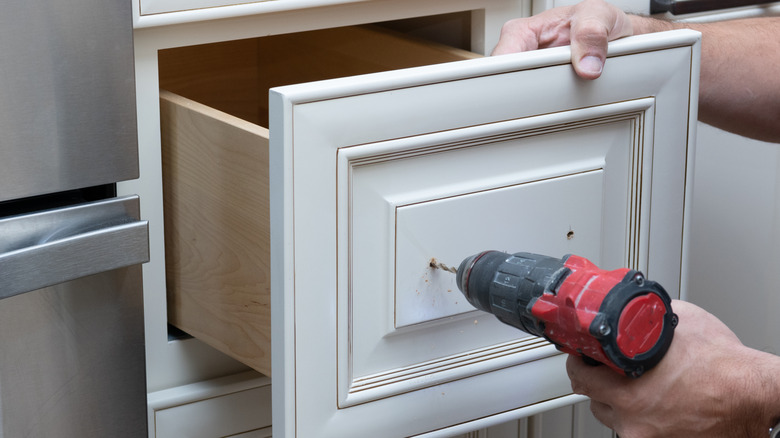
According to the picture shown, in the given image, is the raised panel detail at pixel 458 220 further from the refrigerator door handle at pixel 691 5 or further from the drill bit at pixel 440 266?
the refrigerator door handle at pixel 691 5

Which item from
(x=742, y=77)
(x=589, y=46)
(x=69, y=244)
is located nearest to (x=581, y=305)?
(x=589, y=46)

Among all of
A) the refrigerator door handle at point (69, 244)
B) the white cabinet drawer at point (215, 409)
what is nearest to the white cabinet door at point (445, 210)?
the refrigerator door handle at point (69, 244)

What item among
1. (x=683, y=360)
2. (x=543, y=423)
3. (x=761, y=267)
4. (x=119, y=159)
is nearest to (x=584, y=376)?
(x=683, y=360)

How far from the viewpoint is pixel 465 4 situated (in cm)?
89

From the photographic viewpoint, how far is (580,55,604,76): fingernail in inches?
26.3

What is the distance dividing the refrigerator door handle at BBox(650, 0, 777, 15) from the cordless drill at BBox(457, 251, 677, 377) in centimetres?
49

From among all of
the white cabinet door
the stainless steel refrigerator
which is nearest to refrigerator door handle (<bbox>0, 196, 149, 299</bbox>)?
the stainless steel refrigerator

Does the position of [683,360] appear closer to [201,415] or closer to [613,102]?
[613,102]

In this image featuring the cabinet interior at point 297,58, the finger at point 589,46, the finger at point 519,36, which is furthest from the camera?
the cabinet interior at point 297,58

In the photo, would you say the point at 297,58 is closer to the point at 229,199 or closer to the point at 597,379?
the point at 229,199

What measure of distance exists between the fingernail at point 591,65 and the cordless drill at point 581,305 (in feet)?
0.47

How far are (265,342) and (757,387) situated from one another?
14.2 inches

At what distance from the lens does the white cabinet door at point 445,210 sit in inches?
23.1

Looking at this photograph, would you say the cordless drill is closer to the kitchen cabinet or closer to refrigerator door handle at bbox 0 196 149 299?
the kitchen cabinet
